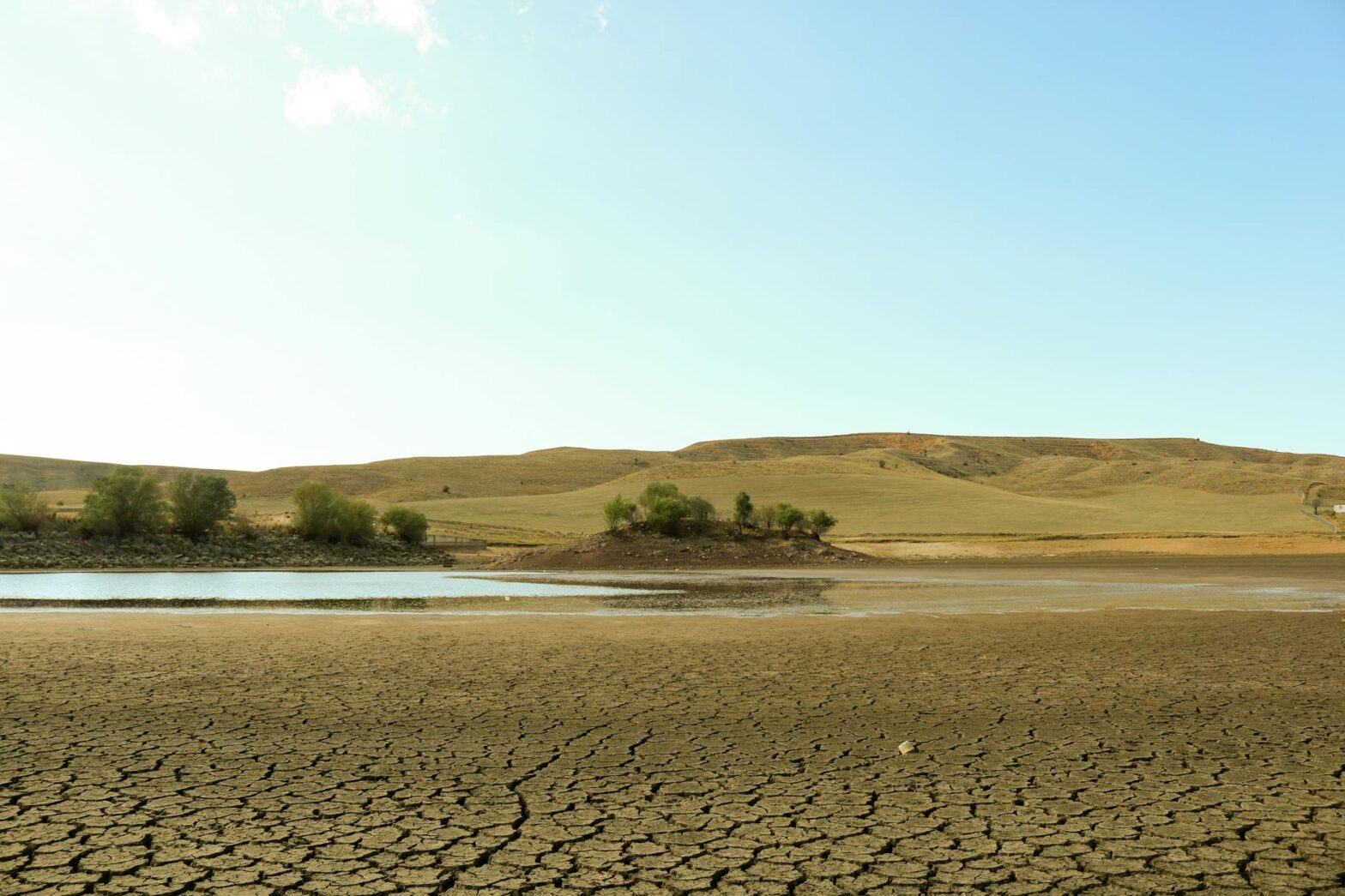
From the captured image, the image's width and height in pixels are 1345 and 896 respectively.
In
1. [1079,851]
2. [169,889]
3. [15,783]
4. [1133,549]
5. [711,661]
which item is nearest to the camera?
[169,889]

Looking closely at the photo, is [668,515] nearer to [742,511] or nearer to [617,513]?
[617,513]

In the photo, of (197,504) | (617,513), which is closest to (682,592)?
(617,513)

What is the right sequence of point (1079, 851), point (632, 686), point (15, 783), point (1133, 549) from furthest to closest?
point (1133, 549), point (632, 686), point (15, 783), point (1079, 851)

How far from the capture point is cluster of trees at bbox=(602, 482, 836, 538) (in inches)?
2178

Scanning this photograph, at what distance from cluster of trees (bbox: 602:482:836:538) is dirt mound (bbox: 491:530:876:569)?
3.82 feet

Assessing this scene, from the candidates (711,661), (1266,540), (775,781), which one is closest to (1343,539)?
(1266,540)

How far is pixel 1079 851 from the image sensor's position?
5.40 metres

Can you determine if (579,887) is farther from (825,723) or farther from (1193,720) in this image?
(1193,720)

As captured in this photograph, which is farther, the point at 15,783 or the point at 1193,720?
the point at 1193,720

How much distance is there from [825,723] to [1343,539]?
6453cm

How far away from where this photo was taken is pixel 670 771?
7191 millimetres

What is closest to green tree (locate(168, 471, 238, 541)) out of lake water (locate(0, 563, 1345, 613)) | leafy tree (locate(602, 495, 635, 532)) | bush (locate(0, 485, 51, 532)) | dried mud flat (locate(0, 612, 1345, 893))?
bush (locate(0, 485, 51, 532))

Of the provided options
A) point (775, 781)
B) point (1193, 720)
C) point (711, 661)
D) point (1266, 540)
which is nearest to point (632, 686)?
point (711, 661)

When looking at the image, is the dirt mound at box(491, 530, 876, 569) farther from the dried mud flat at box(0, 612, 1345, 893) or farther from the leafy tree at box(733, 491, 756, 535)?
the dried mud flat at box(0, 612, 1345, 893)
